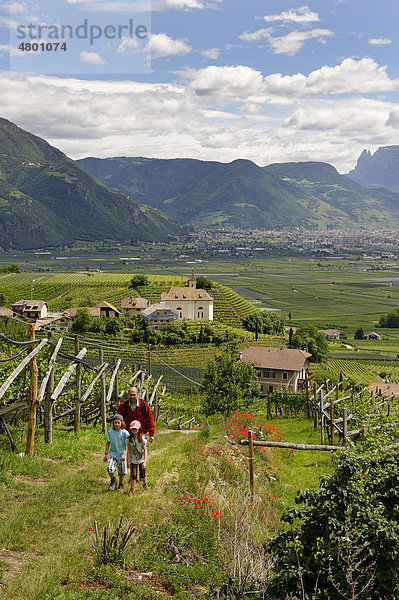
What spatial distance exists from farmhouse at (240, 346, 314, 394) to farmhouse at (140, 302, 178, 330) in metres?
40.1

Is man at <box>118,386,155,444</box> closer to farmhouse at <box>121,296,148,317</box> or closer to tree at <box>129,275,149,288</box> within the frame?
farmhouse at <box>121,296,148,317</box>

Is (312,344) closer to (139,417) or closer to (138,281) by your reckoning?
(138,281)

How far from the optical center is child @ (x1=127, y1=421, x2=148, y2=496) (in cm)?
1002

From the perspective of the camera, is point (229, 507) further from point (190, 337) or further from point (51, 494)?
point (190, 337)

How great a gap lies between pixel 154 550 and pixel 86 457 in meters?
5.37

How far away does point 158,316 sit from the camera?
323ft

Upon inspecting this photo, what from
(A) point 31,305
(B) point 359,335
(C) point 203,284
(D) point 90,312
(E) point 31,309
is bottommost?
(B) point 359,335

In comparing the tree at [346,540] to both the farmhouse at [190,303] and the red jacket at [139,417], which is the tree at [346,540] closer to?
the red jacket at [139,417]

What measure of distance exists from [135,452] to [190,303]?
98.2 m

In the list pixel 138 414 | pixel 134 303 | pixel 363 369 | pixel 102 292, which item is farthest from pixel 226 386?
pixel 102 292

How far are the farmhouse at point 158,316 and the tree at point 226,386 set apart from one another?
6832 centimetres

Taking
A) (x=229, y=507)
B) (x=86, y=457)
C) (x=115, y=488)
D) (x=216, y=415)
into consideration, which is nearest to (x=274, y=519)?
(x=229, y=507)

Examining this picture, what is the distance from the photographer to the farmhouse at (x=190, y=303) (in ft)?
353

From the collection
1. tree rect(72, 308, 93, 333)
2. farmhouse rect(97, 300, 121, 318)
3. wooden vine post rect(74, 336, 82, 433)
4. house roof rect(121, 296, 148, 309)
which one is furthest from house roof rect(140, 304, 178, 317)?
wooden vine post rect(74, 336, 82, 433)
